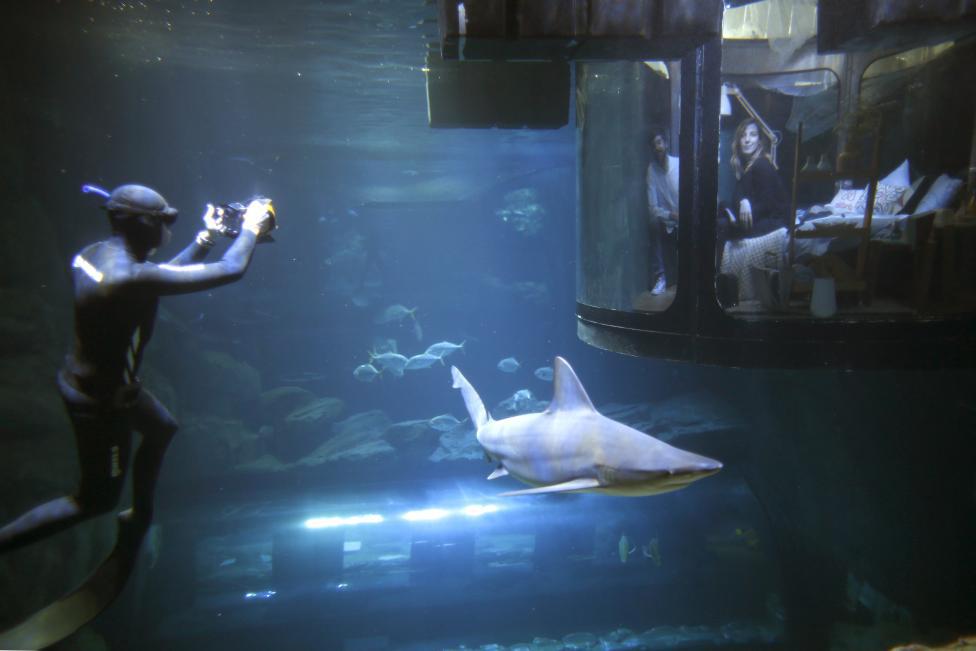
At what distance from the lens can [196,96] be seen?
62.4 ft

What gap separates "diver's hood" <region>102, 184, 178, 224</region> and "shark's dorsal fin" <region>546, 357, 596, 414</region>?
269 cm

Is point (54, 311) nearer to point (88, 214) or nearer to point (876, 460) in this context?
point (88, 214)

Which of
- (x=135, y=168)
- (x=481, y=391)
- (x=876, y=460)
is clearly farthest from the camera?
(x=481, y=391)

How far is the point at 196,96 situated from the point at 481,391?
1447 centimetres

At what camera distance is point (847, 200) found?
14.0 ft

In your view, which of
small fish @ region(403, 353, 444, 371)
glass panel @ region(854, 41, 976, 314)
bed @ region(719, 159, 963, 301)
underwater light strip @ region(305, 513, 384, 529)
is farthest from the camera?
small fish @ region(403, 353, 444, 371)

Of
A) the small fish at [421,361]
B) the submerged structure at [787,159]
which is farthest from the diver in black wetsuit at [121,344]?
the small fish at [421,361]

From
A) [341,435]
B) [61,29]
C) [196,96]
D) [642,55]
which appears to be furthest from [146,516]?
[196,96]

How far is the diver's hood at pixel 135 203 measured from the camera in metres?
3.15

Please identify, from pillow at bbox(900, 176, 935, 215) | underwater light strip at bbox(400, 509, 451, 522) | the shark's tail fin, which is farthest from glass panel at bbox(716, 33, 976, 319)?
underwater light strip at bbox(400, 509, 451, 522)

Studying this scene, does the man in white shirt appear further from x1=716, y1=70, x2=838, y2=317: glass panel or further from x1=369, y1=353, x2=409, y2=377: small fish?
x1=369, y1=353, x2=409, y2=377: small fish

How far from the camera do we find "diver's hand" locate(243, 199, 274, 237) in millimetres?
3238

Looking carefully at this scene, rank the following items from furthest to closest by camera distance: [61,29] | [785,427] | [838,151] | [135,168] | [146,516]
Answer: [135,168]
[61,29]
[785,427]
[838,151]
[146,516]

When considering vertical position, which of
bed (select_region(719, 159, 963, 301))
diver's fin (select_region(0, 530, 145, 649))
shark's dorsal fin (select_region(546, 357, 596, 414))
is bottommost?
diver's fin (select_region(0, 530, 145, 649))
